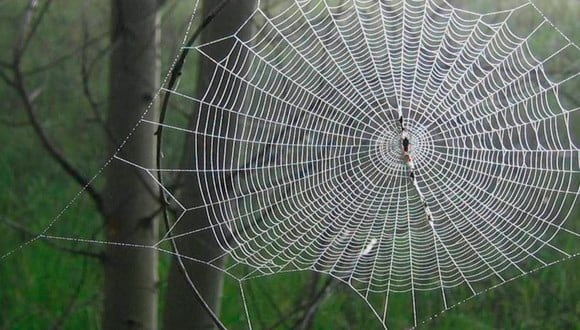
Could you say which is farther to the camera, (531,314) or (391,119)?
(531,314)

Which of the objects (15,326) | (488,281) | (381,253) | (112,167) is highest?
(112,167)

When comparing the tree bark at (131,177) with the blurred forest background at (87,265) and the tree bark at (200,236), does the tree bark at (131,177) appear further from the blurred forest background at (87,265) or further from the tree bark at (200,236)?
the blurred forest background at (87,265)

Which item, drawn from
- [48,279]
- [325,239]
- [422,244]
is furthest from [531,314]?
[48,279]

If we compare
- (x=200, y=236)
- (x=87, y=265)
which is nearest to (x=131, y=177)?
(x=200, y=236)

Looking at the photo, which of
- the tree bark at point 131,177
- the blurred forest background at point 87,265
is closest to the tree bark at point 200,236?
the tree bark at point 131,177

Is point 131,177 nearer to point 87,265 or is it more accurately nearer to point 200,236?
point 200,236

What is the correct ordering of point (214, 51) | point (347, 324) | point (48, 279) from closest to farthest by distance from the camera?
point (214, 51) < point (347, 324) < point (48, 279)

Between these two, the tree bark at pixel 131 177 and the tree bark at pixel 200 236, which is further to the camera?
the tree bark at pixel 131 177

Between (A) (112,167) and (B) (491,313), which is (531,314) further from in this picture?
(A) (112,167)
